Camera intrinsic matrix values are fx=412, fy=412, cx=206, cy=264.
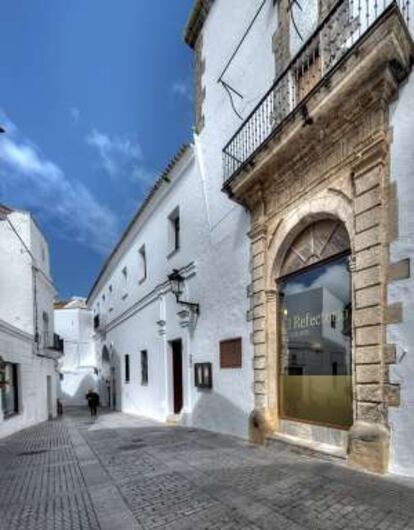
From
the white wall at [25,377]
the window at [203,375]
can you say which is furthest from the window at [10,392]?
the window at [203,375]

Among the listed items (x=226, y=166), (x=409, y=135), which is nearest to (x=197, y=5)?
(x=226, y=166)

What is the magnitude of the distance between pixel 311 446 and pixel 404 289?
2.59 m

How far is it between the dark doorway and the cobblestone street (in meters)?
4.63

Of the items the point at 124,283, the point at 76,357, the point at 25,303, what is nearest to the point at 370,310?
the point at 25,303

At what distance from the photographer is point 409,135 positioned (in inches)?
181

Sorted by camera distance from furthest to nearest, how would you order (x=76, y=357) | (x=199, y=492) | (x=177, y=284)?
1. (x=76, y=357)
2. (x=177, y=284)
3. (x=199, y=492)

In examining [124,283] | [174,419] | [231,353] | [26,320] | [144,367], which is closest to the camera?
[231,353]

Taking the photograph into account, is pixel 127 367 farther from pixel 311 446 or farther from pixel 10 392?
pixel 311 446

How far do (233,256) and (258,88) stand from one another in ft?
10.7

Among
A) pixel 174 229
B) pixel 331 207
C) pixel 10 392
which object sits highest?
pixel 174 229

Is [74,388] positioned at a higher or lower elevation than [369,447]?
lower

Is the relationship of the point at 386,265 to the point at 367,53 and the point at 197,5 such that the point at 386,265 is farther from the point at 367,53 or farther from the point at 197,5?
the point at 197,5

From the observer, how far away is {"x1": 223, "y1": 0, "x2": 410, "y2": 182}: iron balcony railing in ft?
17.2

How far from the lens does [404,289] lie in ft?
14.8
